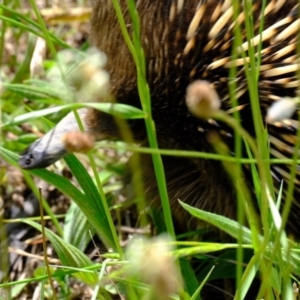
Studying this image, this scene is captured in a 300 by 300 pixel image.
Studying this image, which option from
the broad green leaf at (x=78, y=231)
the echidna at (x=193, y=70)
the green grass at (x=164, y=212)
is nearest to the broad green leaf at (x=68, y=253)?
the green grass at (x=164, y=212)

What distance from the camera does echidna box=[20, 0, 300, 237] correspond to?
3.65ft

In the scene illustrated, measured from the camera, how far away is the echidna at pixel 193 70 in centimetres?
111

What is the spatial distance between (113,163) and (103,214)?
1.59 ft

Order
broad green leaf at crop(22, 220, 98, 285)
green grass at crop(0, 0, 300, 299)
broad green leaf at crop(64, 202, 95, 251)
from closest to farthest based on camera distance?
green grass at crop(0, 0, 300, 299) → broad green leaf at crop(22, 220, 98, 285) → broad green leaf at crop(64, 202, 95, 251)

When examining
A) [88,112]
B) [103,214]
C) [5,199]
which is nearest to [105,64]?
[88,112]

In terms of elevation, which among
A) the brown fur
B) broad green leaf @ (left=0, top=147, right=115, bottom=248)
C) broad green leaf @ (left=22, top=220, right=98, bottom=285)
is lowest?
broad green leaf @ (left=22, top=220, right=98, bottom=285)

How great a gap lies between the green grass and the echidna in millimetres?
36

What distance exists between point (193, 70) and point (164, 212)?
379 mm

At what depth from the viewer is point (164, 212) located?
87cm

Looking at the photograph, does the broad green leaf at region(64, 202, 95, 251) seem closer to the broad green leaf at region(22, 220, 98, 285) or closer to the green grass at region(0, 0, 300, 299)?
the green grass at region(0, 0, 300, 299)

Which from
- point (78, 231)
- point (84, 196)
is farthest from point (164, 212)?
point (78, 231)

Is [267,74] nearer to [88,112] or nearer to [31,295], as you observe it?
[88,112]

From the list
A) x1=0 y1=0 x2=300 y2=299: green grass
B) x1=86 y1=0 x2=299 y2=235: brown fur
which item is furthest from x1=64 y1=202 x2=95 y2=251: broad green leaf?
x1=86 y1=0 x2=299 y2=235: brown fur

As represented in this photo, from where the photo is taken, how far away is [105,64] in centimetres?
122
